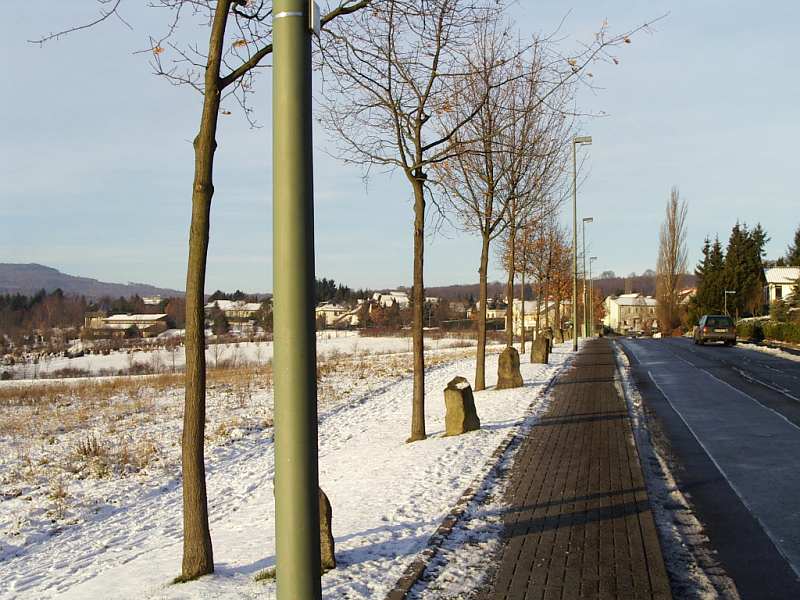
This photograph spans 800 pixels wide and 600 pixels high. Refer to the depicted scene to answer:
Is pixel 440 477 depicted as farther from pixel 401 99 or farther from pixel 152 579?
pixel 401 99

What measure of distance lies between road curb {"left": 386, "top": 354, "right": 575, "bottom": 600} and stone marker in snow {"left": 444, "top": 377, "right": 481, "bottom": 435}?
68 cm

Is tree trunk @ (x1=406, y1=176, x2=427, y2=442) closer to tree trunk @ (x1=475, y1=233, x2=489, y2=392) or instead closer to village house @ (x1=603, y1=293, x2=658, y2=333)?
tree trunk @ (x1=475, y1=233, x2=489, y2=392)

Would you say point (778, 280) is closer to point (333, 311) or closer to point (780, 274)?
point (780, 274)

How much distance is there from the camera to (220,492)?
1002cm

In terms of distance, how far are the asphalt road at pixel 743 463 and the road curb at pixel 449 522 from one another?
2.15 metres

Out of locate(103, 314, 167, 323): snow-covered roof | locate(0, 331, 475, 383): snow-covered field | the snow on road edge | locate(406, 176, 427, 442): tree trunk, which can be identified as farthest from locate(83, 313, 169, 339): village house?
the snow on road edge

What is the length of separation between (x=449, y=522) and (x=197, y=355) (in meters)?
2.72

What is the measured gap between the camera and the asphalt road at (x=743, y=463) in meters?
5.76

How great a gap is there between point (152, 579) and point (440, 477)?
3767 millimetres

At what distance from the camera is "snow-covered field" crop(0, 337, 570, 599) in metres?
5.59

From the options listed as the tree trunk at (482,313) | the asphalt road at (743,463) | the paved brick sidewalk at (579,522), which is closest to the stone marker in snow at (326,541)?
the paved brick sidewalk at (579,522)

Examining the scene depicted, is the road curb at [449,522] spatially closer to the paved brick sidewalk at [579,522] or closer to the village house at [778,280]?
the paved brick sidewalk at [579,522]

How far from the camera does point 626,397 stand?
16625 millimetres

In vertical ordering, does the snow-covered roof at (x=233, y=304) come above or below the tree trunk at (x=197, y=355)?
above
